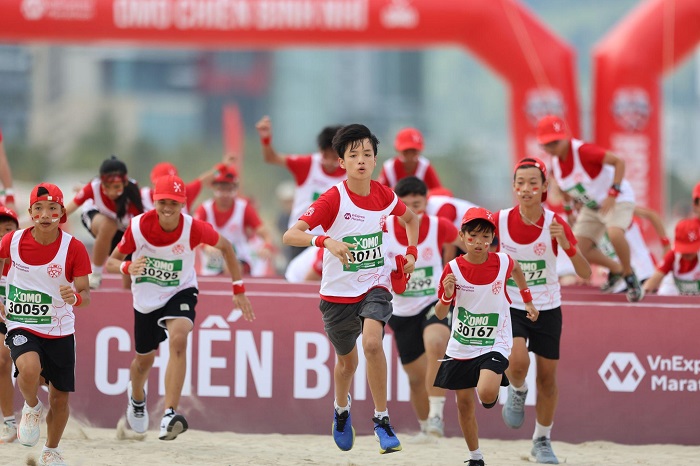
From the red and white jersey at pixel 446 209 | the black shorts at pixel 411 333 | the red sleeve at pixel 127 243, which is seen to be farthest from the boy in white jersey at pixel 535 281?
the red sleeve at pixel 127 243

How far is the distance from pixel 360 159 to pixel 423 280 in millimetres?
2085

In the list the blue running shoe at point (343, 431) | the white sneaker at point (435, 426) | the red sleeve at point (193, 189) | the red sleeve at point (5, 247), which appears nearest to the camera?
the red sleeve at point (5, 247)

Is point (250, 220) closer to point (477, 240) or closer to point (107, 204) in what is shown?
point (107, 204)

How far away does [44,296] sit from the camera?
787cm

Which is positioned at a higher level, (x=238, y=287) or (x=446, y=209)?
(x=446, y=209)

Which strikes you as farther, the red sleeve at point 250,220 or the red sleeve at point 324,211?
the red sleeve at point 250,220

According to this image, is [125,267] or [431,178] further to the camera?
[431,178]

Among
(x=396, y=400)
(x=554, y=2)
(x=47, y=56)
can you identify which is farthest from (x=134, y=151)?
(x=396, y=400)

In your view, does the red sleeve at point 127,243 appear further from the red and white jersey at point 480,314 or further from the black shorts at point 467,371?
the black shorts at point 467,371

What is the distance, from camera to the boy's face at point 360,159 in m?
7.72

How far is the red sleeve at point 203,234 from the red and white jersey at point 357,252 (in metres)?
1.10

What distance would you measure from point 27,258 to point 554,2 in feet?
196

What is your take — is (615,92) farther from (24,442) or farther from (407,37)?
(24,442)

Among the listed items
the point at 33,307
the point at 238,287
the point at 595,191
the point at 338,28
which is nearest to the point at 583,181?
the point at 595,191
